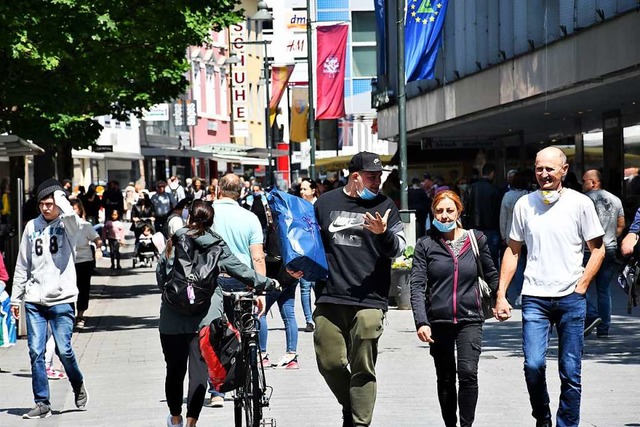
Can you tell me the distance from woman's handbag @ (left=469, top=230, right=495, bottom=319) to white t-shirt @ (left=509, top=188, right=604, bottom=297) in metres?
0.24

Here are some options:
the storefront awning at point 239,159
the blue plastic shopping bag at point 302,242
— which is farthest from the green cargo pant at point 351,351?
the storefront awning at point 239,159

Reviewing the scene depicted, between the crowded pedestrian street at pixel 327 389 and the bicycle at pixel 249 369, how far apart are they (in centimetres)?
26

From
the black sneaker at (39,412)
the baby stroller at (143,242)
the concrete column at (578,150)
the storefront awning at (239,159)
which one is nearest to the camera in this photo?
the black sneaker at (39,412)

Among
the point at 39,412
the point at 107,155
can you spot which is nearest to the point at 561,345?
the point at 39,412

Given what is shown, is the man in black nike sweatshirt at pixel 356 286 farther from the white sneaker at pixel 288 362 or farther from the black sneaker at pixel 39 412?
the white sneaker at pixel 288 362

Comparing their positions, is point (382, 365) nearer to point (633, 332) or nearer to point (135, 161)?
point (633, 332)

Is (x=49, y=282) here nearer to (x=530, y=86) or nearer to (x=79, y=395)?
(x=79, y=395)

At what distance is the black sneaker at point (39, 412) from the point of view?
1104cm

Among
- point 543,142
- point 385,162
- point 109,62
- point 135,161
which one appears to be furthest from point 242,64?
point 109,62

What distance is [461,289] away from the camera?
8.74 meters

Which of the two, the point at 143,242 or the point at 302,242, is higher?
the point at 302,242

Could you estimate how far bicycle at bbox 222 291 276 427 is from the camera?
9.09 metres

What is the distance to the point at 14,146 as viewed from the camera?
2077 centimetres

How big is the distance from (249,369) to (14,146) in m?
12.3
